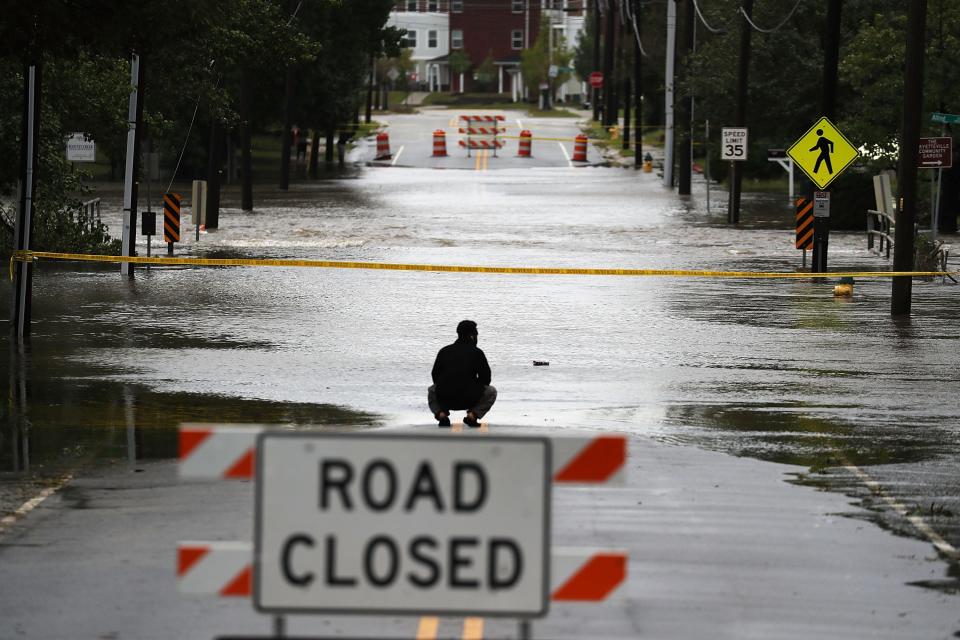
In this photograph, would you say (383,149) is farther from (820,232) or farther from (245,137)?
(820,232)

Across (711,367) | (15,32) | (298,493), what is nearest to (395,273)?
(711,367)

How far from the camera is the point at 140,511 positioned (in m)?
11.3

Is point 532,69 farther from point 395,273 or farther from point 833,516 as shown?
point 833,516

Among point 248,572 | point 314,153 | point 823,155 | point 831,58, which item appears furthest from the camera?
point 314,153

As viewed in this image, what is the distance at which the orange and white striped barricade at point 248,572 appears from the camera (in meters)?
5.46

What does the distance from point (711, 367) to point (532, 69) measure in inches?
4765

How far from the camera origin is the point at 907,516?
37.2 feet

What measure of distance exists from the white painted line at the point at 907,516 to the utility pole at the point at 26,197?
443 inches

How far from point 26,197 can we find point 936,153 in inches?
555

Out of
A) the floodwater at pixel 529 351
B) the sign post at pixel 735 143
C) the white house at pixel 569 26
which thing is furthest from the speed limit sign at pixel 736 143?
the white house at pixel 569 26

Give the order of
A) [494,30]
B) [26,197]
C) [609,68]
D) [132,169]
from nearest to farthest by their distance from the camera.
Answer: [26,197]
[132,169]
[609,68]
[494,30]

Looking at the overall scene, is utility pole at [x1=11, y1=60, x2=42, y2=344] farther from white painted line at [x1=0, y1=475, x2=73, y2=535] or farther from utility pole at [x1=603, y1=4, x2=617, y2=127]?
utility pole at [x1=603, y1=4, x2=617, y2=127]

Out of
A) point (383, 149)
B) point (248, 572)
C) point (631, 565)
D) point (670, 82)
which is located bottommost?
point (631, 565)

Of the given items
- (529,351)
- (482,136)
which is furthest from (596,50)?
(529,351)
